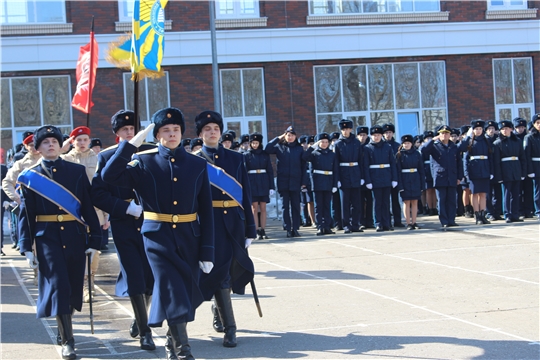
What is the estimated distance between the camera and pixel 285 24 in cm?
2444

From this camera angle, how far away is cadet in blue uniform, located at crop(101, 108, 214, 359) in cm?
603

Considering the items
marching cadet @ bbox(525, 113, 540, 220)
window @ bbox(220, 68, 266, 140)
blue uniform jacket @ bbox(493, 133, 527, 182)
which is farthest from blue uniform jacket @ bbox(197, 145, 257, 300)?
window @ bbox(220, 68, 266, 140)

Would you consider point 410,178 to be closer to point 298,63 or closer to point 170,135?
point 298,63

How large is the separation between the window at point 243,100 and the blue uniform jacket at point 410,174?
911 cm

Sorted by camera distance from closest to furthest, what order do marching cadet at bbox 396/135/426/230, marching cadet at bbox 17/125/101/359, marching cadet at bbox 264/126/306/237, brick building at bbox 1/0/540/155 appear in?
marching cadet at bbox 17/125/101/359
marching cadet at bbox 264/126/306/237
marching cadet at bbox 396/135/426/230
brick building at bbox 1/0/540/155

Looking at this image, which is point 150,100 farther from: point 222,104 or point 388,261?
point 388,261

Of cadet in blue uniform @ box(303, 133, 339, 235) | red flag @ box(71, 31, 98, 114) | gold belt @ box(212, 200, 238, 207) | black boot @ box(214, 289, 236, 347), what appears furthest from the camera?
cadet in blue uniform @ box(303, 133, 339, 235)

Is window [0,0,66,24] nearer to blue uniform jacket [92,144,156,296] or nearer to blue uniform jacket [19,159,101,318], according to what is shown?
blue uniform jacket [19,159,101,318]

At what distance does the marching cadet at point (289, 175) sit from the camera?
1572 cm

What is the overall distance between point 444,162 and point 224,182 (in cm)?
946

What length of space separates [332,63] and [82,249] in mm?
18770

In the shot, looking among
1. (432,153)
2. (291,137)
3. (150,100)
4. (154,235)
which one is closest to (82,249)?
(154,235)

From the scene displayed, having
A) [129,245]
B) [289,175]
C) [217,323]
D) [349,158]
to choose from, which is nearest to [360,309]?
[217,323]

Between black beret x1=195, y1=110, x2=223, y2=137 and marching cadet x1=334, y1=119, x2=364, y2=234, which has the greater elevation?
black beret x1=195, y1=110, x2=223, y2=137
